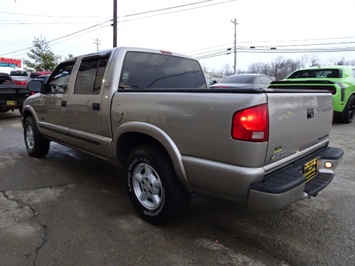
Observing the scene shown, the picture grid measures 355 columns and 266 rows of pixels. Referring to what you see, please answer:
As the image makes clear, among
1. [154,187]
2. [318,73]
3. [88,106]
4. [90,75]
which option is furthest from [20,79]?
[154,187]

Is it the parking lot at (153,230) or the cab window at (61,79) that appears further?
the cab window at (61,79)

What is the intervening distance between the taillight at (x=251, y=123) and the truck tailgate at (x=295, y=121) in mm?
83

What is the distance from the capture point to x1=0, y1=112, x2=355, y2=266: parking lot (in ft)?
8.67

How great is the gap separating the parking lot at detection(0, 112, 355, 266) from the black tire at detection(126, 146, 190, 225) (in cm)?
17

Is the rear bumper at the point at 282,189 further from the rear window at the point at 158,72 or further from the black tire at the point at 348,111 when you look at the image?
the black tire at the point at 348,111

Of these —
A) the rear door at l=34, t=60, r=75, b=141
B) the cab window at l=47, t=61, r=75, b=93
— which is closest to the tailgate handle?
the rear door at l=34, t=60, r=75, b=141

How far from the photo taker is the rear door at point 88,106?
3795mm

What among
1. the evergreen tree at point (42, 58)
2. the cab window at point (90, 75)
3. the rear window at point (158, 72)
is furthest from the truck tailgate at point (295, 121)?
the evergreen tree at point (42, 58)

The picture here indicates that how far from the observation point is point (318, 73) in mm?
9164

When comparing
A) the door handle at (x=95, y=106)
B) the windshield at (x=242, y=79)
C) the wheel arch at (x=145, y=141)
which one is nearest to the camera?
the wheel arch at (x=145, y=141)

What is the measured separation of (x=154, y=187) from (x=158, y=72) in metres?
1.61

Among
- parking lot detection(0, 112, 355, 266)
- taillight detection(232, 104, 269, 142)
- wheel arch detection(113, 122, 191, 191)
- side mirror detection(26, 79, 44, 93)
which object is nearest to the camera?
taillight detection(232, 104, 269, 142)

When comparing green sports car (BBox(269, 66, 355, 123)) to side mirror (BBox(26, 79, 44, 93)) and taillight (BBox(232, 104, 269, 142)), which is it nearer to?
side mirror (BBox(26, 79, 44, 93))

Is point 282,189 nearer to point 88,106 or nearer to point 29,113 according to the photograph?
point 88,106
